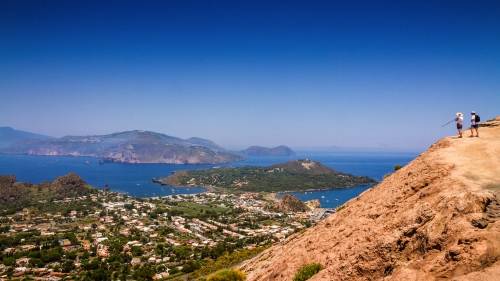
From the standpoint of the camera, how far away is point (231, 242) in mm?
53656

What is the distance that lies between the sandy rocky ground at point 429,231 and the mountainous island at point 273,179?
4733 inches

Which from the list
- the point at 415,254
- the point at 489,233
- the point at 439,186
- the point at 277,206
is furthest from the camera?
the point at 277,206

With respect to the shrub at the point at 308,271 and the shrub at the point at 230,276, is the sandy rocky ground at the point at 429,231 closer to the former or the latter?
the shrub at the point at 308,271

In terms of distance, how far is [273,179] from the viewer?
15212cm

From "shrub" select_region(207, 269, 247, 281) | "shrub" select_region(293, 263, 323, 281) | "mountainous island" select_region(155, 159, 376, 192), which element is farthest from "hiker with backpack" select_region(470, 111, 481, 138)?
"mountainous island" select_region(155, 159, 376, 192)

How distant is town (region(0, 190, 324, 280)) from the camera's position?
38375 millimetres

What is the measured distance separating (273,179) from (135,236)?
102310mm

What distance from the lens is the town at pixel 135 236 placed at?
126 ft

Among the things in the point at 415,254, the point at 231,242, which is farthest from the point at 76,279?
the point at 415,254

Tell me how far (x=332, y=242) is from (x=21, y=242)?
203 ft

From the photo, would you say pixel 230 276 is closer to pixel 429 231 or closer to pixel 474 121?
pixel 429 231

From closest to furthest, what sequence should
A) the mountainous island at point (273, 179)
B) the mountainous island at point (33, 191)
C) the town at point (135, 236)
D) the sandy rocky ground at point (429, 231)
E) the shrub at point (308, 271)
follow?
the sandy rocky ground at point (429, 231)
the shrub at point (308, 271)
the town at point (135, 236)
the mountainous island at point (33, 191)
the mountainous island at point (273, 179)

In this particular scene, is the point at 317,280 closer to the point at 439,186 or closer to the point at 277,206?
the point at 439,186

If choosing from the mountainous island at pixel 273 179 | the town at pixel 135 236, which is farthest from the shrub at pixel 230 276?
the mountainous island at pixel 273 179
